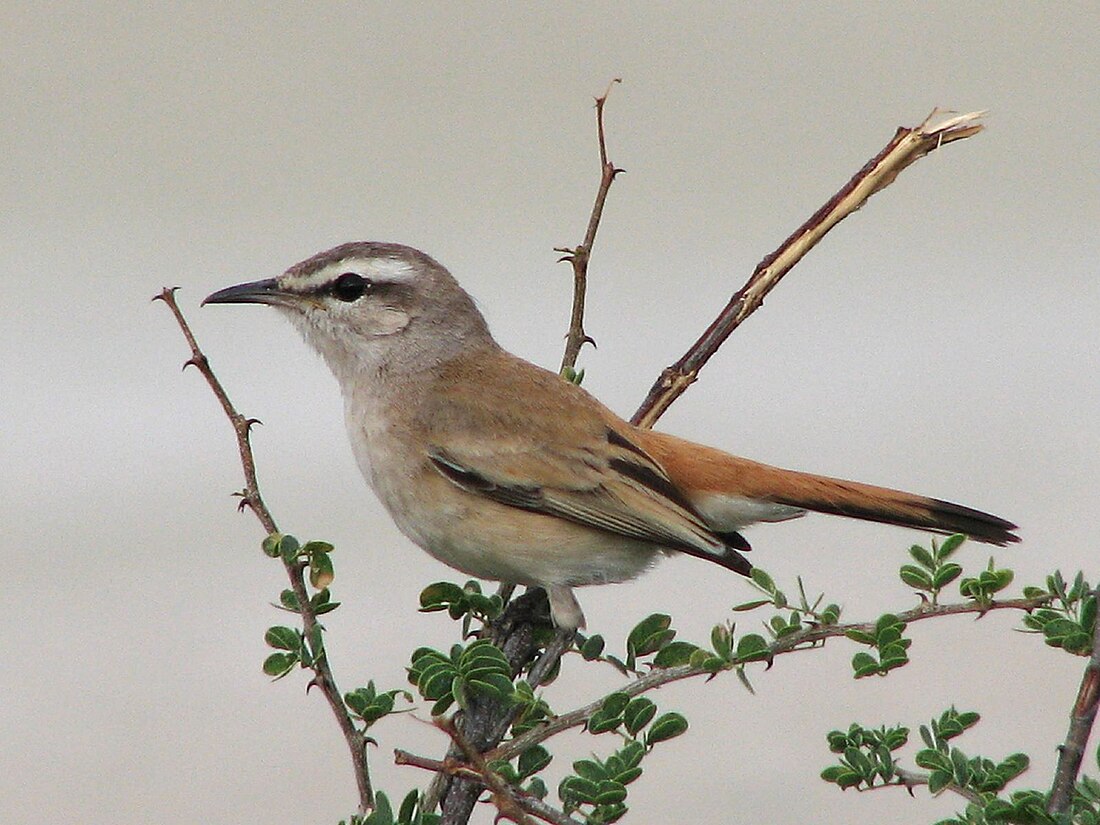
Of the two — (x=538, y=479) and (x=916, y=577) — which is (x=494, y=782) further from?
(x=538, y=479)

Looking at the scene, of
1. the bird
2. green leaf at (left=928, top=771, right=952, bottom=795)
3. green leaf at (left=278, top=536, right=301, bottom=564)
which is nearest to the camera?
green leaf at (left=928, top=771, right=952, bottom=795)

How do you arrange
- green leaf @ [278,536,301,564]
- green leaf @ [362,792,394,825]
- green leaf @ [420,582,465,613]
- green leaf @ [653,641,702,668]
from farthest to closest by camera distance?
green leaf @ [420,582,465,613], green leaf @ [653,641,702,668], green leaf @ [278,536,301,564], green leaf @ [362,792,394,825]

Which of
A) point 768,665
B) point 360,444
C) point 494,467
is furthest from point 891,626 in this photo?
point 360,444

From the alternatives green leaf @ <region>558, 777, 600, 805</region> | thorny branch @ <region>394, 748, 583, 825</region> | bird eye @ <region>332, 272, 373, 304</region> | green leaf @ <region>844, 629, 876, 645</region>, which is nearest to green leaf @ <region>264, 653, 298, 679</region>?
thorny branch @ <region>394, 748, 583, 825</region>

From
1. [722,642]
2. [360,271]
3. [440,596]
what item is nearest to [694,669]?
[722,642]

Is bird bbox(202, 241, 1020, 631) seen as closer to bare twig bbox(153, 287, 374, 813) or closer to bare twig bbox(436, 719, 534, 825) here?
bare twig bbox(153, 287, 374, 813)

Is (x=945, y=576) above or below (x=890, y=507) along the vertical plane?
below
